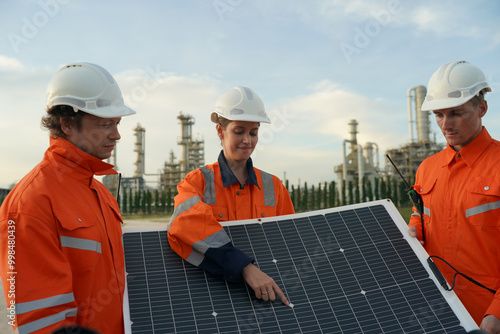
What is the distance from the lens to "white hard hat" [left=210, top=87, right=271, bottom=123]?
306cm

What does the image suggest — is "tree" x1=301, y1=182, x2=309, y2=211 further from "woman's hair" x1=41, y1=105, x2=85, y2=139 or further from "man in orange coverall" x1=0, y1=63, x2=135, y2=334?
"woman's hair" x1=41, y1=105, x2=85, y2=139

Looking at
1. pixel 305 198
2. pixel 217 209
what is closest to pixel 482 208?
pixel 217 209

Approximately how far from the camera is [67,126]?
2.34m

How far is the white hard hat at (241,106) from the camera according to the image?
306 cm

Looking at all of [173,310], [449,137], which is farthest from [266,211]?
[449,137]

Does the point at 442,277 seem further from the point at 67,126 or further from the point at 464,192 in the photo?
the point at 67,126

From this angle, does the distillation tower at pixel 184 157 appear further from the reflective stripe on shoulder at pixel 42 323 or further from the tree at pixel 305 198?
the reflective stripe on shoulder at pixel 42 323

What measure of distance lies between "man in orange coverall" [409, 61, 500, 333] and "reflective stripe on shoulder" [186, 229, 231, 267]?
52.7 inches

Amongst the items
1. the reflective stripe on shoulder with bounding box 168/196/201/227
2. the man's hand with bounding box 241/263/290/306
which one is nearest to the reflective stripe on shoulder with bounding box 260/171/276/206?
the reflective stripe on shoulder with bounding box 168/196/201/227

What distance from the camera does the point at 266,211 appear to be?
10.5 feet

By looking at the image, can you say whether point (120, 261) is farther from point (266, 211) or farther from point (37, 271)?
point (266, 211)

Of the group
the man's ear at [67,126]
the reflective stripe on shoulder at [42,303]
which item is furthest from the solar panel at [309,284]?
the man's ear at [67,126]

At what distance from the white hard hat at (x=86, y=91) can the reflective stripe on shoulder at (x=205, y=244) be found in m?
0.98

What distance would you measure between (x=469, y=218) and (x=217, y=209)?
186 centimetres
